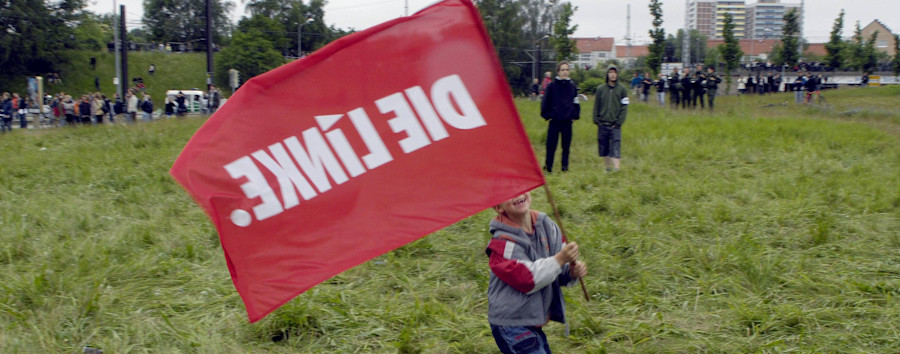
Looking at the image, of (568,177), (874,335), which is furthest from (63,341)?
(568,177)

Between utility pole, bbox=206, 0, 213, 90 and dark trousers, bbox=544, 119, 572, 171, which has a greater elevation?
utility pole, bbox=206, 0, 213, 90

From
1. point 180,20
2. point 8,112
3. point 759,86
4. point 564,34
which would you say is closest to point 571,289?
point 8,112

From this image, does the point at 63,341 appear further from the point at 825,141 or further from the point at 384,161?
the point at 825,141

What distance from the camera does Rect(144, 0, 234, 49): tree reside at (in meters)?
90.9

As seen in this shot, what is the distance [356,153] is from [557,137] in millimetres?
7959

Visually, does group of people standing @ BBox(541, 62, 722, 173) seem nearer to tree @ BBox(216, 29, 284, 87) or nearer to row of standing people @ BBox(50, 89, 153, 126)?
row of standing people @ BBox(50, 89, 153, 126)

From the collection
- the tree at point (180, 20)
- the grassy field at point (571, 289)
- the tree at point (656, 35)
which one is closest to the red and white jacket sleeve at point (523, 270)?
A: the grassy field at point (571, 289)

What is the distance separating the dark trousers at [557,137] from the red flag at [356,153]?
7.56m

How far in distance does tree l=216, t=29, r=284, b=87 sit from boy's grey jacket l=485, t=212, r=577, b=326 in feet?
199

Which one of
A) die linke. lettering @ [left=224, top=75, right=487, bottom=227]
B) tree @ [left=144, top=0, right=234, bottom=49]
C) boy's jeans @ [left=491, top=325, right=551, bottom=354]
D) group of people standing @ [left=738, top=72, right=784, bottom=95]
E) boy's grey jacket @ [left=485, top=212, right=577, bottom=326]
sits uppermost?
tree @ [left=144, top=0, right=234, bottom=49]

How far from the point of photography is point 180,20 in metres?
91.9

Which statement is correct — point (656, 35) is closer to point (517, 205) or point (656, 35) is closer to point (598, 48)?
point (517, 205)

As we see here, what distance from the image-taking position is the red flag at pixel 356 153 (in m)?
3.02

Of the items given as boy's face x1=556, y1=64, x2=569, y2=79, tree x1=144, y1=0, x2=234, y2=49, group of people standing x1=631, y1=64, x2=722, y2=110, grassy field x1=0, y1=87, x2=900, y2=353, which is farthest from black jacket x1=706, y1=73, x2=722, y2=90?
tree x1=144, y1=0, x2=234, y2=49
